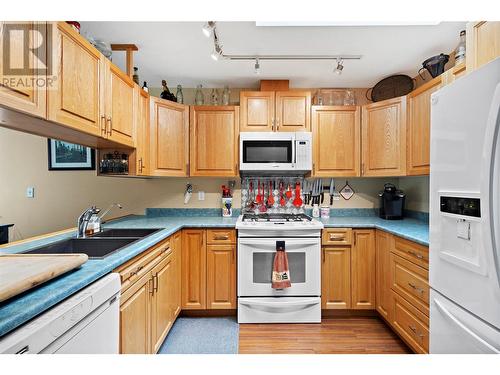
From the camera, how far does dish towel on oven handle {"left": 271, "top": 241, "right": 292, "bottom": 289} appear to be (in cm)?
224

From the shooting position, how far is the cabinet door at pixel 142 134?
2172mm

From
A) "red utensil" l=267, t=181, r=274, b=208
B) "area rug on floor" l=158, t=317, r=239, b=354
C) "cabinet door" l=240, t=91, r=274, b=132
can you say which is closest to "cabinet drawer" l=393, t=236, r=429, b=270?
"red utensil" l=267, t=181, r=274, b=208

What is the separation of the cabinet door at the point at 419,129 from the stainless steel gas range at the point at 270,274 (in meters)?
1.00

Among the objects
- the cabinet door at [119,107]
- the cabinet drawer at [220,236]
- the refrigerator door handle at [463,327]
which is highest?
the cabinet door at [119,107]

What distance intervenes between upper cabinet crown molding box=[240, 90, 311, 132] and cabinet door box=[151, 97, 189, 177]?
2.06ft

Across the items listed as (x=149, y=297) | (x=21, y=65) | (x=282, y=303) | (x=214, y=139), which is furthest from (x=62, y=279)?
(x=214, y=139)

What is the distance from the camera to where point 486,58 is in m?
1.18

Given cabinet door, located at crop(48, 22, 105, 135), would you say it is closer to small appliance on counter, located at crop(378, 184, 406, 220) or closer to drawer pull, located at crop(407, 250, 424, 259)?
drawer pull, located at crop(407, 250, 424, 259)

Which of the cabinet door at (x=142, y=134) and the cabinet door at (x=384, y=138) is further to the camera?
the cabinet door at (x=384, y=138)

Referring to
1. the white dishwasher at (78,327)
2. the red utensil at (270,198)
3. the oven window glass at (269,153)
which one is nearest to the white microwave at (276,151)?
the oven window glass at (269,153)

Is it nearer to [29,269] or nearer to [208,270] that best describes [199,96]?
[208,270]

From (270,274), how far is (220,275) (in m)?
0.47

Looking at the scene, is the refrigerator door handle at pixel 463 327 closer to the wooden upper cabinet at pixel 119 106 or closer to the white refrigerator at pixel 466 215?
the white refrigerator at pixel 466 215

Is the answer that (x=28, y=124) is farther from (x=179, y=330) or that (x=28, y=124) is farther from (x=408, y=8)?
(x=179, y=330)
